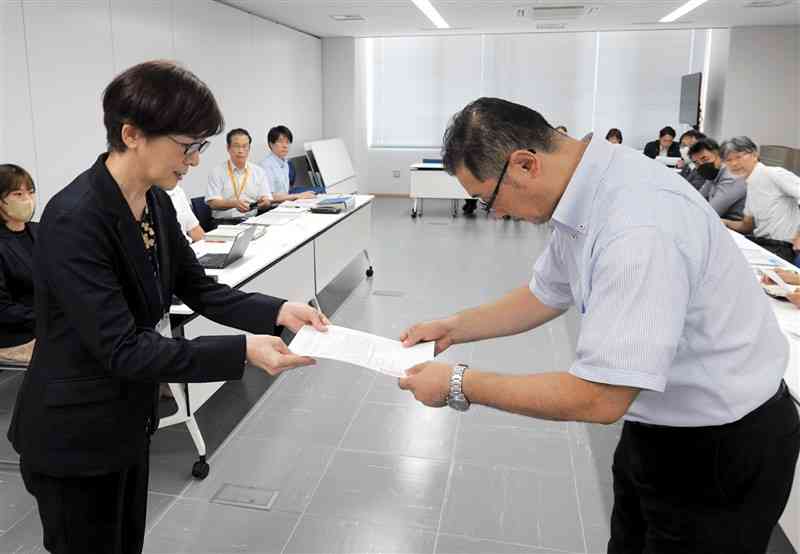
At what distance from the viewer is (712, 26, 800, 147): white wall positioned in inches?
392

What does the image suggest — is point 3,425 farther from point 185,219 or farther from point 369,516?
point 369,516

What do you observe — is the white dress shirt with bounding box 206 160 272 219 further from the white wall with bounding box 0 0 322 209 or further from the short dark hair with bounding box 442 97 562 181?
the short dark hair with bounding box 442 97 562 181

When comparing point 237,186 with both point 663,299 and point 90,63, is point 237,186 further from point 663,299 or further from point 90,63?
point 663,299

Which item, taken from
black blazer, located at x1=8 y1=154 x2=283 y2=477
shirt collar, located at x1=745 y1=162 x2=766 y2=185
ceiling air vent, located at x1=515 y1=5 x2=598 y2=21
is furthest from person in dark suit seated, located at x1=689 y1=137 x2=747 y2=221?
black blazer, located at x1=8 y1=154 x2=283 y2=477

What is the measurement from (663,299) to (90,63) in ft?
16.9

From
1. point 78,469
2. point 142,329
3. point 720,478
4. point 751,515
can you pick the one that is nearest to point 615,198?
point 720,478

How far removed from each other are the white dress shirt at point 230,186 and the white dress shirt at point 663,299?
4764 millimetres

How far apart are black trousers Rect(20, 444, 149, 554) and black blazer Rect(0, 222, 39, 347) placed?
166cm

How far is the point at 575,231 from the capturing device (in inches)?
47.9

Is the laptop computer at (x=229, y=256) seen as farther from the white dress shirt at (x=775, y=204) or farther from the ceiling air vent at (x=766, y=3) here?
the ceiling air vent at (x=766, y=3)

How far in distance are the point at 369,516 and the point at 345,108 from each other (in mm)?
9719

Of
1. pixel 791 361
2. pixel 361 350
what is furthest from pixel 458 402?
pixel 791 361

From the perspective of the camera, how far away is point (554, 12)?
829 cm

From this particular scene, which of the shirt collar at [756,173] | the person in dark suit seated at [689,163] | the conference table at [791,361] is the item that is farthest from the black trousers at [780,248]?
the person in dark suit seated at [689,163]
